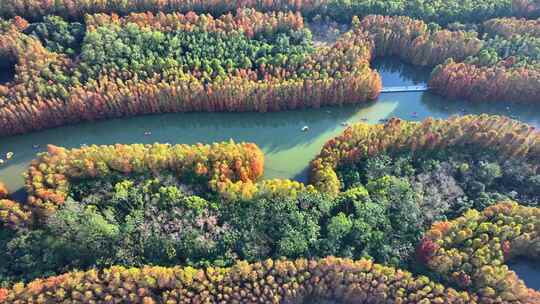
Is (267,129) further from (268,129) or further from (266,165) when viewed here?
(266,165)

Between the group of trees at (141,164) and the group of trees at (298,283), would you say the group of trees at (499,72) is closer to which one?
the group of trees at (298,283)

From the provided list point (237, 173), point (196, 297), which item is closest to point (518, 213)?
point (237, 173)

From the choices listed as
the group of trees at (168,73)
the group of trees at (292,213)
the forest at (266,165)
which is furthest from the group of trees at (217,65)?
the group of trees at (292,213)

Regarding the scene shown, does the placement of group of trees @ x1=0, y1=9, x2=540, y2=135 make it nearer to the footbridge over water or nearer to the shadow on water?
the shadow on water

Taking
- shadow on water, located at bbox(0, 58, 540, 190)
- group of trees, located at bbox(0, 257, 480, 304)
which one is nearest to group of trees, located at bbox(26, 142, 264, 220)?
shadow on water, located at bbox(0, 58, 540, 190)

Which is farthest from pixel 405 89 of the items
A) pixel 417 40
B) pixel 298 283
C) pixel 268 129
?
pixel 298 283

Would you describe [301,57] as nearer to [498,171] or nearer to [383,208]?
[383,208]
